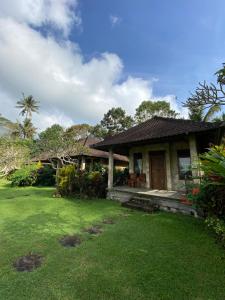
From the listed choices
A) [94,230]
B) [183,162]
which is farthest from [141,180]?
[94,230]

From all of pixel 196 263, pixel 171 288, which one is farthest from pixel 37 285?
pixel 196 263

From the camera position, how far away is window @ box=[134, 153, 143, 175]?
38.6 feet

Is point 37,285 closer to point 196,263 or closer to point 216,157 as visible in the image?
point 196,263

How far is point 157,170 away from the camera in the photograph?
35.3 feet

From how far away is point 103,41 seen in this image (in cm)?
1105

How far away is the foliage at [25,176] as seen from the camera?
51.7 feet

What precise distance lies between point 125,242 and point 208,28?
9011 millimetres

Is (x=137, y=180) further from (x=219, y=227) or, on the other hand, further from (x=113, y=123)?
(x=113, y=123)

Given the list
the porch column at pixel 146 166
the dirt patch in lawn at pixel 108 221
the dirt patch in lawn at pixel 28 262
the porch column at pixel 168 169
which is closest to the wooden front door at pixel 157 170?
the porch column at pixel 146 166

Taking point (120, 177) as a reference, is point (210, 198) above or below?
below

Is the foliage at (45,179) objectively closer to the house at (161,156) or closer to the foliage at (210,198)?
the house at (161,156)

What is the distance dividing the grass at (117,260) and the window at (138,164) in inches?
222

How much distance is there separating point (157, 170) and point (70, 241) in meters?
7.41

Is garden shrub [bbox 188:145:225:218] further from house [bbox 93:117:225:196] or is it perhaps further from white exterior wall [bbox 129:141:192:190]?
white exterior wall [bbox 129:141:192:190]
